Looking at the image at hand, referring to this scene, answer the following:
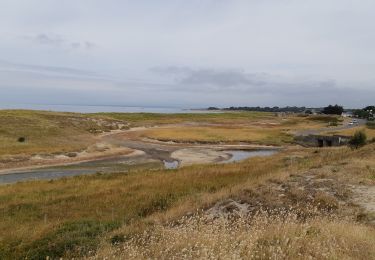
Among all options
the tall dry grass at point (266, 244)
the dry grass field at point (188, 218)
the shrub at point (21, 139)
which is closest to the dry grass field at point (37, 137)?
the shrub at point (21, 139)

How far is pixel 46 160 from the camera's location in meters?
47.6

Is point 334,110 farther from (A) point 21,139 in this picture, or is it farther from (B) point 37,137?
(A) point 21,139

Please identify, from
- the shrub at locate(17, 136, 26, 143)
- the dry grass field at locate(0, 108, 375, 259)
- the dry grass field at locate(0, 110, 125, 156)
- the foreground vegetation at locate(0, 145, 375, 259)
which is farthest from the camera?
the shrub at locate(17, 136, 26, 143)

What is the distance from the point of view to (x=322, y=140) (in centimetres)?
7375

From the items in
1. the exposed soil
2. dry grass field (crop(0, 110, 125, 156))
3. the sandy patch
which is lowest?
the sandy patch

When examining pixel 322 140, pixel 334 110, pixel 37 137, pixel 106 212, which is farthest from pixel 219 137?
pixel 334 110

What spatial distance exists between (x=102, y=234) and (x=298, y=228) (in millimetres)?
5550

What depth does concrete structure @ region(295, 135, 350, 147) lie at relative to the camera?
232 feet

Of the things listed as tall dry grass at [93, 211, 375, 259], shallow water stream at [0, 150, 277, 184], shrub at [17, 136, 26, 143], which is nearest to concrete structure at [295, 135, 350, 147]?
shallow water stream at [0, 150, 277, 184]

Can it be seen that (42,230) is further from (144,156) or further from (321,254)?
(144,156)

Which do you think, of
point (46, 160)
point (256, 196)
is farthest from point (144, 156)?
point (256, 196)

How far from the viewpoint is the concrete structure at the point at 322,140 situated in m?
70.7

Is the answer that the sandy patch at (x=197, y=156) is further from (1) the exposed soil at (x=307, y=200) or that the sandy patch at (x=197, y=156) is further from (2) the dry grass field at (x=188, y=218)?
(1) the exposed soil at (x=307, y=200)

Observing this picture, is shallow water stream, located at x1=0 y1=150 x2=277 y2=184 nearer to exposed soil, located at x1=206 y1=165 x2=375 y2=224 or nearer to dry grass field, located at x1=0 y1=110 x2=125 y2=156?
dry grass field, located at x1=0 y1=110 x2=125 y2=156
